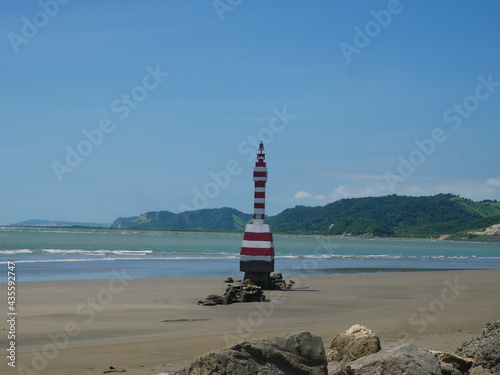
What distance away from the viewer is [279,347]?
5785 millimetres

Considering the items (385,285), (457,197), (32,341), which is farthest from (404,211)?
(32,341)

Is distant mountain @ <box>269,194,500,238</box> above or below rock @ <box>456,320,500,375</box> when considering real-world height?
above

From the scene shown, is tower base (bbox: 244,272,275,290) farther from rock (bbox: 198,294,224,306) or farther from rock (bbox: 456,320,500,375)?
rock (bbox: 456,320,500,375)

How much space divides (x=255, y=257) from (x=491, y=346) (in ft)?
36.0

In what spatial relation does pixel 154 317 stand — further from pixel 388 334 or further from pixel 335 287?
pixel 335 287

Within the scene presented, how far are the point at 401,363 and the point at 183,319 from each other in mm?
6485

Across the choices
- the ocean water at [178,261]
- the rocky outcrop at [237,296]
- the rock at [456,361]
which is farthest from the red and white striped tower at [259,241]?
the rock at [456,361]

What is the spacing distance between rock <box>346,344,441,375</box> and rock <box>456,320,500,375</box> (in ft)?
3.79

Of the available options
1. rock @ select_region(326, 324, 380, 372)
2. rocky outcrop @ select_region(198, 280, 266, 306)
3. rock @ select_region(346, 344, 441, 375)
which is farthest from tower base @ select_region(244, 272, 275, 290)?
rock @ select_region(346, 344, 441, 375)

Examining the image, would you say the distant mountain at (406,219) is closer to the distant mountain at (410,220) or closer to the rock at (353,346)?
the distant mountain at (410,220)

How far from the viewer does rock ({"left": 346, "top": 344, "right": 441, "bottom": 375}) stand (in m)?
5.84

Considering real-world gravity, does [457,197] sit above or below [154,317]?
above

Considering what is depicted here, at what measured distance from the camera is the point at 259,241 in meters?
17.6

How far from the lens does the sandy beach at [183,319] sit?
8.32 m
